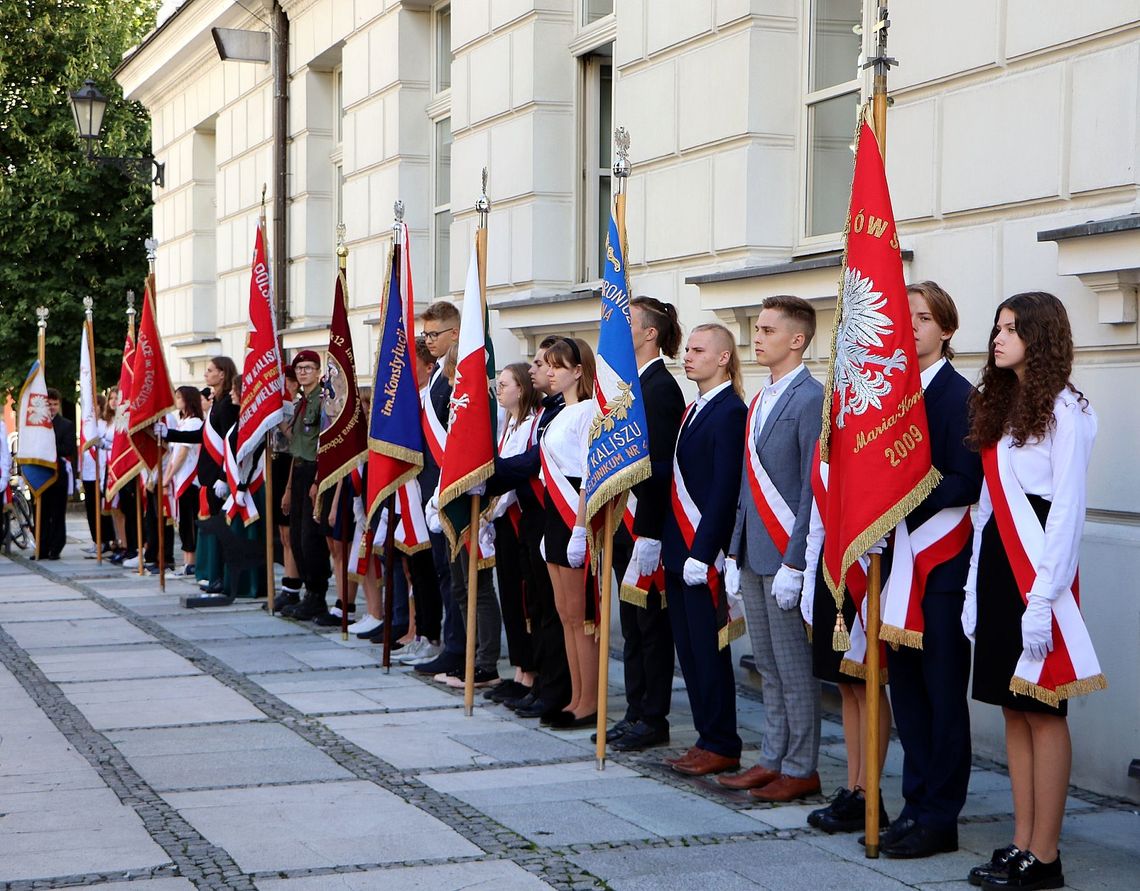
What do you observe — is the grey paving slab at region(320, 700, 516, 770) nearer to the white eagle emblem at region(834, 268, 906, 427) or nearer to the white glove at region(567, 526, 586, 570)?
the white glove at region(567, 526, 586, 570)

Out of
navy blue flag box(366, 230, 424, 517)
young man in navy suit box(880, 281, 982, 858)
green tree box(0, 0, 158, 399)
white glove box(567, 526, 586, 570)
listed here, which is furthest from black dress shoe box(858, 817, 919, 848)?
green tree box(0, 0, 158, 399)

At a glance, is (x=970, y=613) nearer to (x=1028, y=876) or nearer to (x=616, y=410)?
(x=1028, y=876)

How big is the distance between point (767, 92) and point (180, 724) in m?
4.25

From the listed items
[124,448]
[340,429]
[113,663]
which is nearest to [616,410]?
[340,429]

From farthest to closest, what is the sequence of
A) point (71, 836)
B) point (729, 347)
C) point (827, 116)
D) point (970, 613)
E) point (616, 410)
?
1. point (827, 116)
2. point (616, 410)
3. point (729, 347)
4. point (71, 836)
5. point (970, 613)

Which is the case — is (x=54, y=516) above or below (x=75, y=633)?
→ above

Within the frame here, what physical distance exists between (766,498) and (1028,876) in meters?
1.62

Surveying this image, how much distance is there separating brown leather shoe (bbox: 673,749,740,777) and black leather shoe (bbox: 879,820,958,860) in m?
1.15

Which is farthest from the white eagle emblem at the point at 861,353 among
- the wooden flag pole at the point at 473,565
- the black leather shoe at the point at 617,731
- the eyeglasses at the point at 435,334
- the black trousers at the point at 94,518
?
the black trousers at the point at 94,518

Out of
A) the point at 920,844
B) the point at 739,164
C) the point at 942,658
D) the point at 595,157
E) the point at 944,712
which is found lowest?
the point at 920,844

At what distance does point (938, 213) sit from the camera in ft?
21.8

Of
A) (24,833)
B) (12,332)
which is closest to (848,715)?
(24,833)

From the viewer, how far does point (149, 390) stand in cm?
1273

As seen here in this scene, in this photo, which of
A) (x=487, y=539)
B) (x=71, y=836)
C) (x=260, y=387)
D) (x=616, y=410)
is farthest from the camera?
(x=260, y=387)
